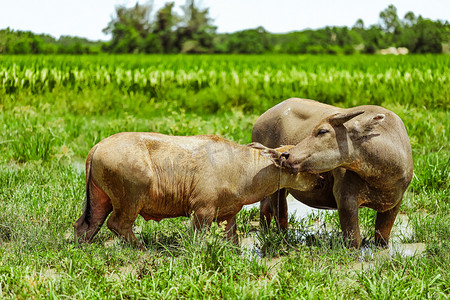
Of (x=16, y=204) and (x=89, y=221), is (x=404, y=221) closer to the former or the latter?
(x=89, y=221)

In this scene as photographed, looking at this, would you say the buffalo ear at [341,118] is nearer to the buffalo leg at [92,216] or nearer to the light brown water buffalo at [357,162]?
the light brown water buffalo at [357,162]

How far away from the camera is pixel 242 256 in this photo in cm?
480

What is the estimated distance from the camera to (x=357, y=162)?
15.5 ft

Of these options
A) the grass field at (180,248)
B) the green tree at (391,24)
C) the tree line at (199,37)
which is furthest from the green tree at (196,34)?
the grass field at (180,248)

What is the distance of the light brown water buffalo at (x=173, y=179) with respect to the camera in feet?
15.3

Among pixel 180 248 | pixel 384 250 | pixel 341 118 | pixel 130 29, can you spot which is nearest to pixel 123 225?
pixel 180 248

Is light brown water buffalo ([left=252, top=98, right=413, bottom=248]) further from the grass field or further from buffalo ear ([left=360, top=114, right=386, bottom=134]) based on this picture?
the grass field

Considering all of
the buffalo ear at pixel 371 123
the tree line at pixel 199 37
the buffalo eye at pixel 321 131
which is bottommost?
the buffalo eye at pixel 321 131

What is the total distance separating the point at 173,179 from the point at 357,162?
1.67m

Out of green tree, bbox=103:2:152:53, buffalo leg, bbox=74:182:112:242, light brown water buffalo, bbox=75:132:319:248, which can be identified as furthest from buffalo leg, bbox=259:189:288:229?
green tree, bbox=103:2:152:53

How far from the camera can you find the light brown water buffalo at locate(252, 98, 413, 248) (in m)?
4.68

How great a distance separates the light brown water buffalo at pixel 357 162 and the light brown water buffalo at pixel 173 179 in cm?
30

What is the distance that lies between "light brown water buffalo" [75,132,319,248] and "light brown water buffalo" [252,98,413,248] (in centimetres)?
30

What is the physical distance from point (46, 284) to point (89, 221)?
103 centimetres
